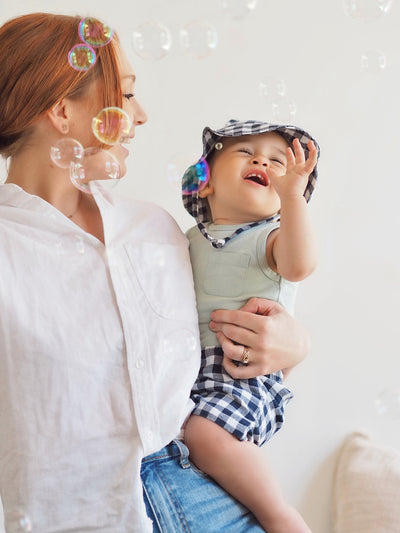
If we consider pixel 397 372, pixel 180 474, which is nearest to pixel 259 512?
pixel 180 474

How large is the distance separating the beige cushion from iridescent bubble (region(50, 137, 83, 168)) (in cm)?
134

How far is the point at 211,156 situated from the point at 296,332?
0.47 metres

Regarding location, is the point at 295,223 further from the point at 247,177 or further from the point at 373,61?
the point at 373,61

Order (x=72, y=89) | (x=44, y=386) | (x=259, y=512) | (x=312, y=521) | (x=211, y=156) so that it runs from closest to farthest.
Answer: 1. (x=44, y=386)
2. (x=259, y=512)
3. (x=72, y=89)
4. (x=211, y=156)
5. (x=312, y=521)

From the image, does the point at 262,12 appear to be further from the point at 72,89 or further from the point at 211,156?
the point at 72,89

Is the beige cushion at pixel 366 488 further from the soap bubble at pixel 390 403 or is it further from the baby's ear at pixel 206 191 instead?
the baby's ear at pixel 206 191

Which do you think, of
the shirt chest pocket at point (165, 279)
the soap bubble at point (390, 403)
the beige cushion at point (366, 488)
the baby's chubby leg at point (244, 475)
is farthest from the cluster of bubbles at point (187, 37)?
the beige cushion at point (366, 488)

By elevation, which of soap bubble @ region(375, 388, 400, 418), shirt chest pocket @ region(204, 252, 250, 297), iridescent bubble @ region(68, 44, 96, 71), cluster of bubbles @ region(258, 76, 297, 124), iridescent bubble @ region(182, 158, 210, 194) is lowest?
soap bubble @ region(375, 388, 400, 418)

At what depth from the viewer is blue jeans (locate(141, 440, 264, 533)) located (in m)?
1.13

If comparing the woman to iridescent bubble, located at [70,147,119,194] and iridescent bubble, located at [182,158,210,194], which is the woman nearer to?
iridescent bubble, located at [70,147,119,194]

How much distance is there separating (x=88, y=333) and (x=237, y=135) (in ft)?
1.92

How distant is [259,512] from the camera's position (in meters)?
1.22

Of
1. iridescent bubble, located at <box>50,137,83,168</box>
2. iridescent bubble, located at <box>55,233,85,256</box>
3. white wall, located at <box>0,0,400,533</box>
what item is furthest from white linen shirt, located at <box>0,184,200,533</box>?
white wall, located at <box>0,0,400,533</box>

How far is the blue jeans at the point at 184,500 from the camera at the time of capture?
1.13 metres
